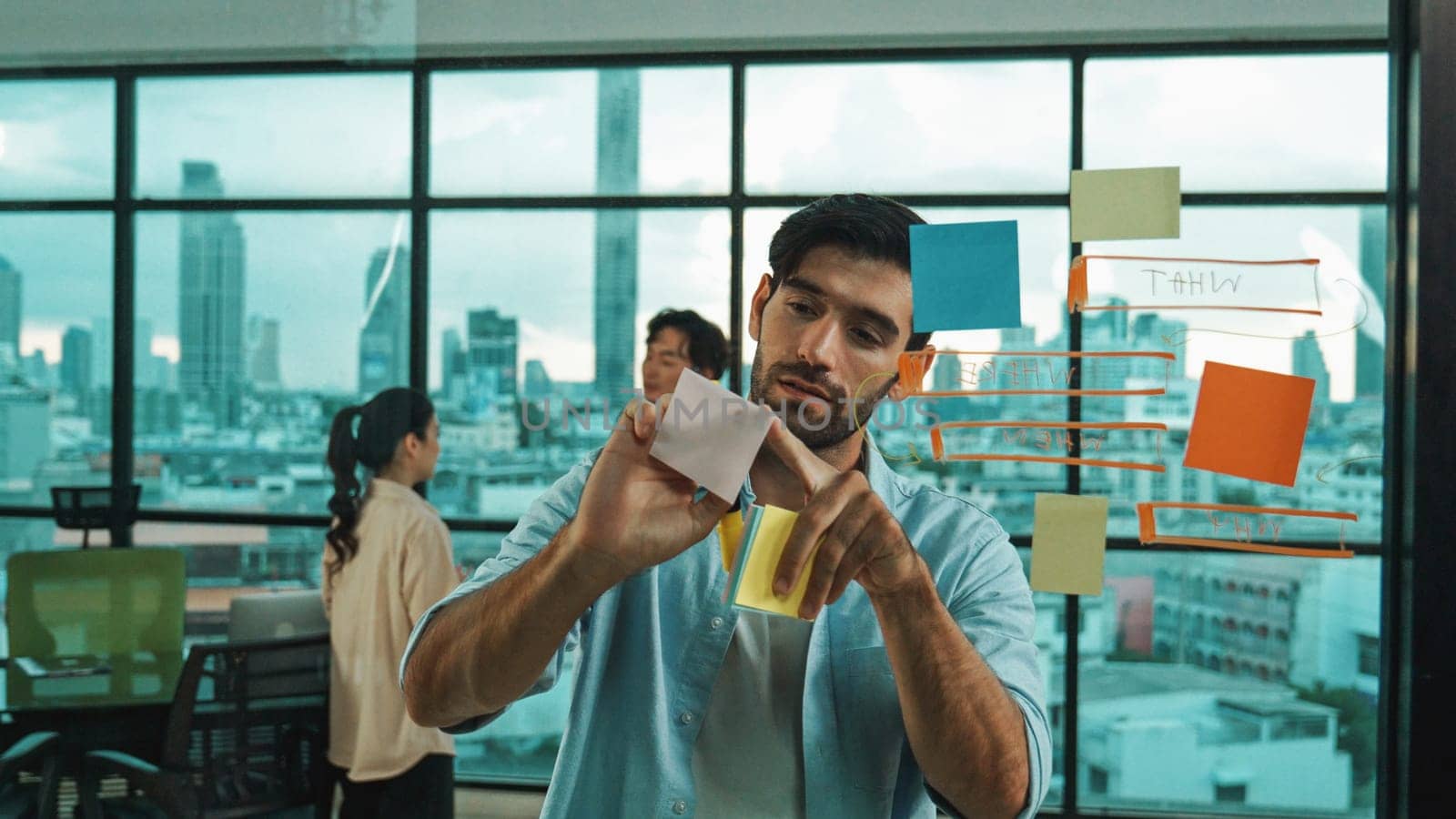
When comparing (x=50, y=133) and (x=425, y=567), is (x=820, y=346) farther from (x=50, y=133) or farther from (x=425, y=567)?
(x=50, y=133)

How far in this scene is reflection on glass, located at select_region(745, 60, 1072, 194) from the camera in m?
1.26

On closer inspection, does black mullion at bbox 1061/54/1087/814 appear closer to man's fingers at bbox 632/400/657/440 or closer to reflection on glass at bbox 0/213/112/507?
man's fingers at bbox 632/400/657/440

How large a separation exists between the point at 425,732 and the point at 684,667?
27.7 inches

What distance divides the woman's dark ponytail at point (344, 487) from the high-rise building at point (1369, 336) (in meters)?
1.47

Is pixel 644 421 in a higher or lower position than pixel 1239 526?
higher

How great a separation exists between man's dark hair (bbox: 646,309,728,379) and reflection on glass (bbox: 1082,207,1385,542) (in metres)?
0.50

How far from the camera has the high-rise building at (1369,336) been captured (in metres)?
1.10

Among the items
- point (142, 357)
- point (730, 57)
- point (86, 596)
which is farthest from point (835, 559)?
point (86, 596)

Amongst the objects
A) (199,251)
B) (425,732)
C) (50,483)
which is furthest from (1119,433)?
(50,483)

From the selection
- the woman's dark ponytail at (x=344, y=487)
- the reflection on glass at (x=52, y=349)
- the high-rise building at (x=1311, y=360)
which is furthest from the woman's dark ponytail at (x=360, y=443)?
the high-rise building at (x=1311, y=360)

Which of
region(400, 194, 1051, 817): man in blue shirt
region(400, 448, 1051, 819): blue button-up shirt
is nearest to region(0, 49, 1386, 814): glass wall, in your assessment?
region(400, 194, 1051, 817): man in blue shirt

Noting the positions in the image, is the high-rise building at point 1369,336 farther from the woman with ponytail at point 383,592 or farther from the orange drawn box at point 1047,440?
the woman with ponytail at point 383,592

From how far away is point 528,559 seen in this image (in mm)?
983

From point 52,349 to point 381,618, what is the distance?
0.71m
